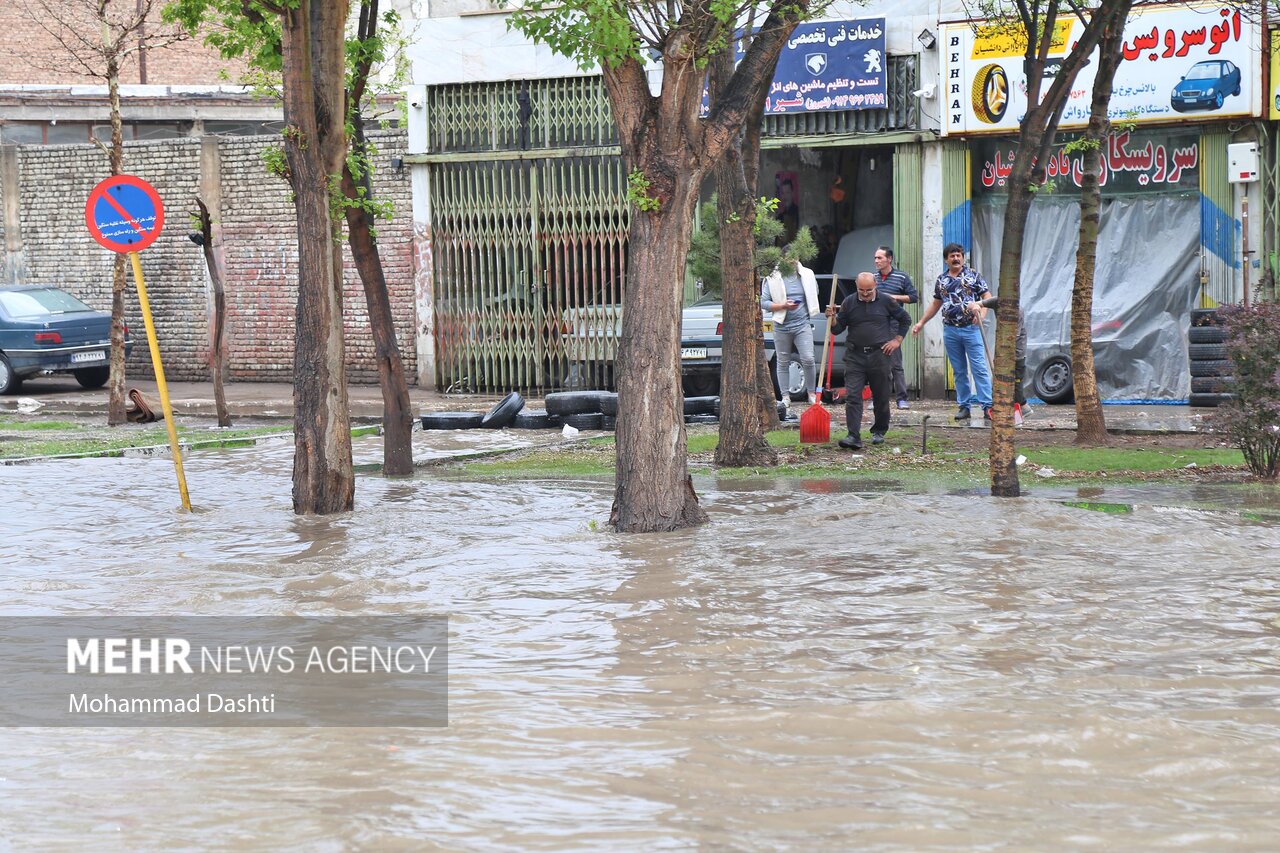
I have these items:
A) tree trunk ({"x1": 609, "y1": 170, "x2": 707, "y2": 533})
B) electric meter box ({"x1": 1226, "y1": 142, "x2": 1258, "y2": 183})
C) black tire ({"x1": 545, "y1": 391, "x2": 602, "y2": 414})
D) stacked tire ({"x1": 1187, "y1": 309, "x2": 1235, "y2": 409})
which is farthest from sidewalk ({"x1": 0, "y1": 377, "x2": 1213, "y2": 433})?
tree trunk ({"x1": 609, "y1": 170, "x2": 707, "y2": 533})

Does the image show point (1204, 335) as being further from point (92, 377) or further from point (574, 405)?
point (92, 377)

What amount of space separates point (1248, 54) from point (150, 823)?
598 inches

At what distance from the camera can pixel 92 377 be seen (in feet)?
76.0

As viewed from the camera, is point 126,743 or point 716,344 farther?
point 716,344

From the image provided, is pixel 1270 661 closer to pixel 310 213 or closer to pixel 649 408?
pixel 649 408

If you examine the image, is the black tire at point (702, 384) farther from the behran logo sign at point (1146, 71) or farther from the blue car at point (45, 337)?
the blue car at point (45, 337)

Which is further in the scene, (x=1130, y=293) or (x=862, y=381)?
(x=1130, y=293)

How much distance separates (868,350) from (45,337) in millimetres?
13626

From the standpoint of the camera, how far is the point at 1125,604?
6.80 m

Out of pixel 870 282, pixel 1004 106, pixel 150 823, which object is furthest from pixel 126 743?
pixel 1004 106

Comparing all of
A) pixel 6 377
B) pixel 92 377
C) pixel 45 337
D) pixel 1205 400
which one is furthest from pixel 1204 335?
pixel 6 377

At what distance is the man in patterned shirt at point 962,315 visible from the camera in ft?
46.3

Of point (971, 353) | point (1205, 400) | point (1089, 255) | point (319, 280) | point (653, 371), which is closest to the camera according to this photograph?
point (653, 371)

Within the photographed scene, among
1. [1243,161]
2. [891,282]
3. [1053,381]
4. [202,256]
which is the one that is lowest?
[1053,381]
